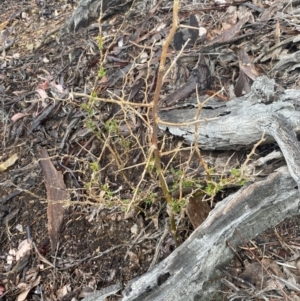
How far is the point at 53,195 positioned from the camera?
2.84 metres

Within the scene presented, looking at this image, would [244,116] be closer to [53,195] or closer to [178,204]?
[178,204]

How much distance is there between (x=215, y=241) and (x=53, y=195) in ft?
3.82

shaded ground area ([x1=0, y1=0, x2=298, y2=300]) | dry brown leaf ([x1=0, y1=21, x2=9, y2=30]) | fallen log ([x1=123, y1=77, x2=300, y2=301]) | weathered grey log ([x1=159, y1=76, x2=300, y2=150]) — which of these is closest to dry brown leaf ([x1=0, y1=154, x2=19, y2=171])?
shaded ground area ([x1=0, y1=0, x2=298, y2=300])

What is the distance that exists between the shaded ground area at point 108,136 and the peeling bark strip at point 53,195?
0.12 feet

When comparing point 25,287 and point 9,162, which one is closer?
point 25,287

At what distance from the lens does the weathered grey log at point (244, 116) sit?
230 cm

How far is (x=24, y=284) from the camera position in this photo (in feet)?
8.39

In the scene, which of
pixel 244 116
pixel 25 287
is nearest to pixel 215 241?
pixel 244 116

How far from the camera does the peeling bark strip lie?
268cm

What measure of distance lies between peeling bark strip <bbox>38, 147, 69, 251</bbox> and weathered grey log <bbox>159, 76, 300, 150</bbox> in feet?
2.53

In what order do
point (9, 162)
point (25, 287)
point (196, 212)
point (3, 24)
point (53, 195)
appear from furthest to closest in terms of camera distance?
1. point (3, 24)
2. point (9, 162)
3. point (53, 195)
4. point (25, 287)
5. point (196, 212)

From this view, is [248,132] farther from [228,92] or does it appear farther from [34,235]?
[34,235]

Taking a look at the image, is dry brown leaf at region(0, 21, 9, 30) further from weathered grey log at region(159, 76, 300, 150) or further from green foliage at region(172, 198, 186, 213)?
green foliage at region(172, 198, 186, 213)

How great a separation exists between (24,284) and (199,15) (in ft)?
7.40
